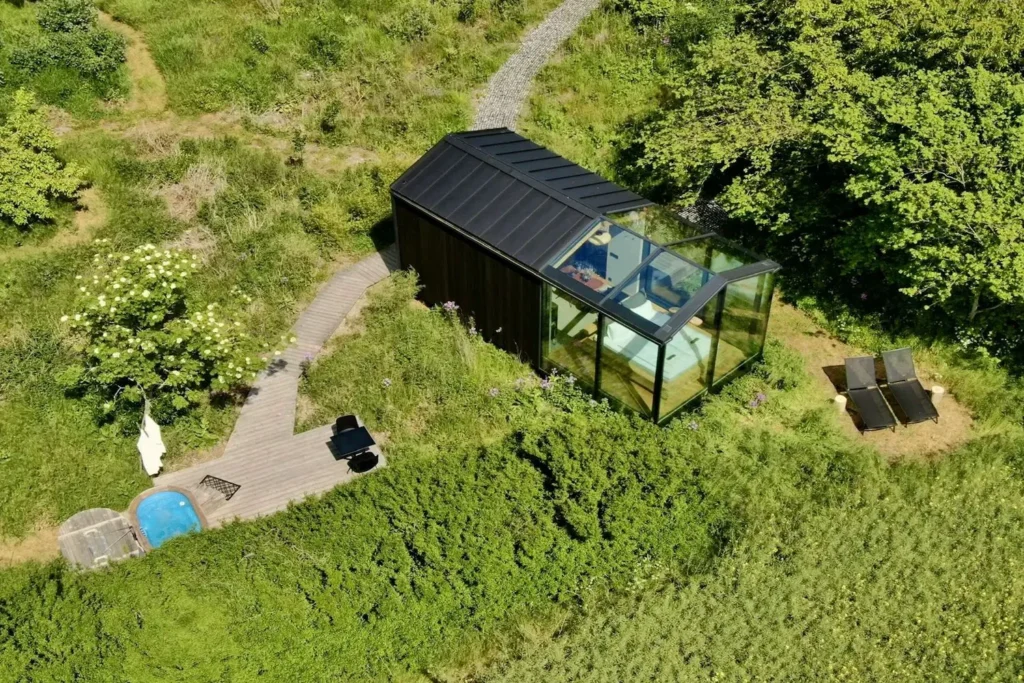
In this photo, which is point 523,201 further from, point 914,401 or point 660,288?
point 914,401

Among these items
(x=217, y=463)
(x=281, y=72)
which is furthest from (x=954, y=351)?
(x=281, y=72)

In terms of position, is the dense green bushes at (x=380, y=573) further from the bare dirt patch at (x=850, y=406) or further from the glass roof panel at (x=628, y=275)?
the bare dirt patch at (x=850, y=406)

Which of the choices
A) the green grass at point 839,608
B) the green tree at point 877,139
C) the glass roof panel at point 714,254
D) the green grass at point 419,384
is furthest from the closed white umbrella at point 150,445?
the green tree at point 877,139

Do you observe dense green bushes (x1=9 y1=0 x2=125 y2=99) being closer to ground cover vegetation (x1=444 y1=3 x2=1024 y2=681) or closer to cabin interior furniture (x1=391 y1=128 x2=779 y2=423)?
cabin interior furniture (x1=391 y1=128 x2=779 y2=423)

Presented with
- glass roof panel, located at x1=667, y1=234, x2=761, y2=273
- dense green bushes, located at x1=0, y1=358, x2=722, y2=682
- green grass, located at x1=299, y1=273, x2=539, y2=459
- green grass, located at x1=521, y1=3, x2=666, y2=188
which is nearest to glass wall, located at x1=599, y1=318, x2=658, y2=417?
dense green bushes, located at x1=0, y1=358, x2=722, y2=682

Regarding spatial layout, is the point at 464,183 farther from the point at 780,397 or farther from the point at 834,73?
the point at 834,73

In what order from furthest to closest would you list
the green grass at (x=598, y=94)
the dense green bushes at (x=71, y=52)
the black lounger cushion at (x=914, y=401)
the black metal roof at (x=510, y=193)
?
the dense green bushes at (x=71, y=52)
the green grass at (x=598, y=94)
the black metal roof at (x=510, y=193)
the black lounger cushion at (x=914, y=401)
